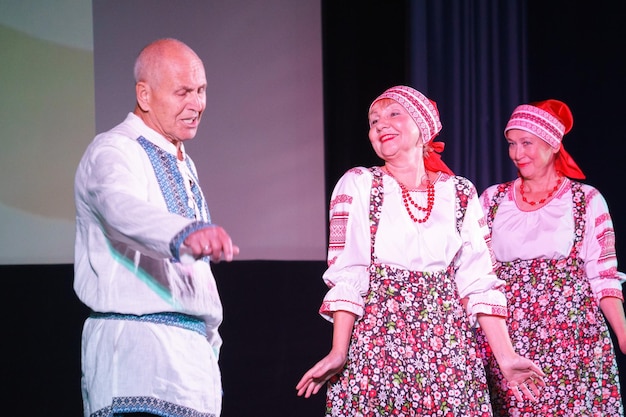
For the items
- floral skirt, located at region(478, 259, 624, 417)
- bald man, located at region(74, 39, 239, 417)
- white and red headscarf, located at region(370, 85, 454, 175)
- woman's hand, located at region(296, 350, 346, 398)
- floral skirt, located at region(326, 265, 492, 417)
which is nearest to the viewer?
bald man, located at region(74, 39, 239, 417)

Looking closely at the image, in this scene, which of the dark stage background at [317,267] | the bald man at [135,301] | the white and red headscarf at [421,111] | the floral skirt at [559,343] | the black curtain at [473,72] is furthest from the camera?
the black curtain at [473,72]

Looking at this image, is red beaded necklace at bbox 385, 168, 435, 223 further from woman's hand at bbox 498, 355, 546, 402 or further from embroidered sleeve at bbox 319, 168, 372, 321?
woman's hand at bbox 498, 355, 546, 402

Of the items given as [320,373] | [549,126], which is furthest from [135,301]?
[549,126]

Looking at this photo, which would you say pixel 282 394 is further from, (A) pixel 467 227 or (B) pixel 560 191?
(A) pixel 467 227

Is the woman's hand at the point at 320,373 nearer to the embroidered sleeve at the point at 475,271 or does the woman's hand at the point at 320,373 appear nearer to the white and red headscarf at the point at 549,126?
the embroidered sleeve at the point at 475,271

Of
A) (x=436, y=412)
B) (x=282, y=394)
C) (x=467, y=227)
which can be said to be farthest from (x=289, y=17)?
(x=436, y=412)

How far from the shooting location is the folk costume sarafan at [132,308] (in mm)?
2021

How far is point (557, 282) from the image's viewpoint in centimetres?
373

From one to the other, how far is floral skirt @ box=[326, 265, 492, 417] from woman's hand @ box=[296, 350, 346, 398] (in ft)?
0.23

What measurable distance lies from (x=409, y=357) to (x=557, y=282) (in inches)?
50.2

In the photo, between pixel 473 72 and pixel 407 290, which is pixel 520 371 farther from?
pixel 473 72

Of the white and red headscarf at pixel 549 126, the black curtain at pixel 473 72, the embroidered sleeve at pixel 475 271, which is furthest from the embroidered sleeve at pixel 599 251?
the black curtain at pixel 473 72

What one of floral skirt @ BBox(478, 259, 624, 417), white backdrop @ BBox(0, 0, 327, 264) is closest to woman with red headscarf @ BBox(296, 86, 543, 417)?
floral skirt @ BBox(478, 259, 624, 417)

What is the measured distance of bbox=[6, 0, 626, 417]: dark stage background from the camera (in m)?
3.97
